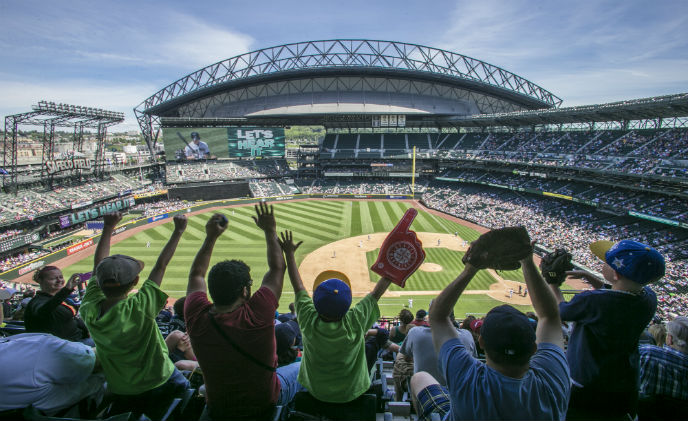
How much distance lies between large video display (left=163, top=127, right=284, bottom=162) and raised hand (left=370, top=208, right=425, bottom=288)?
6320 centimetres

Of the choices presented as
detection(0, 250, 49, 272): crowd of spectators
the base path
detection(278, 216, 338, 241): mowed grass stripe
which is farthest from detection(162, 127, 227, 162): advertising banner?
the base path

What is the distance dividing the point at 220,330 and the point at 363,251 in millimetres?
26867

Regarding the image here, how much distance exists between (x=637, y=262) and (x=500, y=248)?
1461 millimetres

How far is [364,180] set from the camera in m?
62.8

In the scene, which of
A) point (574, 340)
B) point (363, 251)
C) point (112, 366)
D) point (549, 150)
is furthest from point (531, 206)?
point (112, 366)

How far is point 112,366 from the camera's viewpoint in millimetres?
3008

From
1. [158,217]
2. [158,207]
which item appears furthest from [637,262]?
[158,207]

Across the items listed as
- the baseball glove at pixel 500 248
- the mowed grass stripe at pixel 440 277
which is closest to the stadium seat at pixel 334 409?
the baseball glove at pixel 500 248

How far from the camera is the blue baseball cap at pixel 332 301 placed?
2744 mm

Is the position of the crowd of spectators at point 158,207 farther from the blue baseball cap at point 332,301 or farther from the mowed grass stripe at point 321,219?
the blue baseball cap at point 332,301

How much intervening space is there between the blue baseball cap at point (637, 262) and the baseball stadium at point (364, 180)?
5.38ft

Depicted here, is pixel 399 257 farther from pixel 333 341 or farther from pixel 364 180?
pixel 364 180

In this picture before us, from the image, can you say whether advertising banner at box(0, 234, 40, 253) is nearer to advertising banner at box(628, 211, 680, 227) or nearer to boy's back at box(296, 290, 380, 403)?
boy's back at box(296, 290, 380, 403)

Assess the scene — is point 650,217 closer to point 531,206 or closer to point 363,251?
point 531,206
